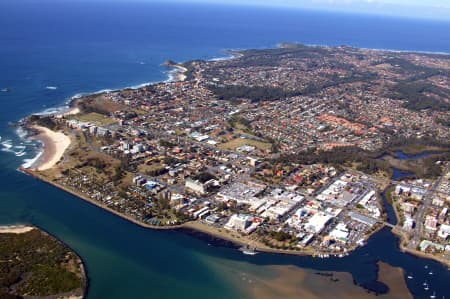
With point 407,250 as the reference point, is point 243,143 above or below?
above

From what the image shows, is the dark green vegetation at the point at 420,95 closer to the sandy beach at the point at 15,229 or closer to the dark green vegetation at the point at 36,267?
the dark green vegetation at the point at 36,267

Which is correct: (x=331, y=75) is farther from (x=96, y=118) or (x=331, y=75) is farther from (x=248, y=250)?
(x=248, y=250)

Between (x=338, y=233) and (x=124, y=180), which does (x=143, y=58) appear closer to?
(x=124, y=180)

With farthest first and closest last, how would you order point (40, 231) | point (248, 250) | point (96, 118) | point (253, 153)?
point (96, 118)
point (253, 153)
point (40, 231)
point (248, 250)

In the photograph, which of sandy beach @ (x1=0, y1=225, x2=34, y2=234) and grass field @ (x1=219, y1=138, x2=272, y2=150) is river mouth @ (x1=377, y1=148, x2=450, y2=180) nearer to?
grass field @ (x1=219, y1=138, x2=272, y2=150)

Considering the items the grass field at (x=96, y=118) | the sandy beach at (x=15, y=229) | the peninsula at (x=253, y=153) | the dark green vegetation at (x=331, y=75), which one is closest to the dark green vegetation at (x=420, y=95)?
the dark green vegetation at (x=331, y=75)

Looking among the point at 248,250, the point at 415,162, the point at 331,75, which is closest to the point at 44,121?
the point at 248,250

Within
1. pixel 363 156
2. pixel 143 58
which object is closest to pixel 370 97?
pixel 363 156
